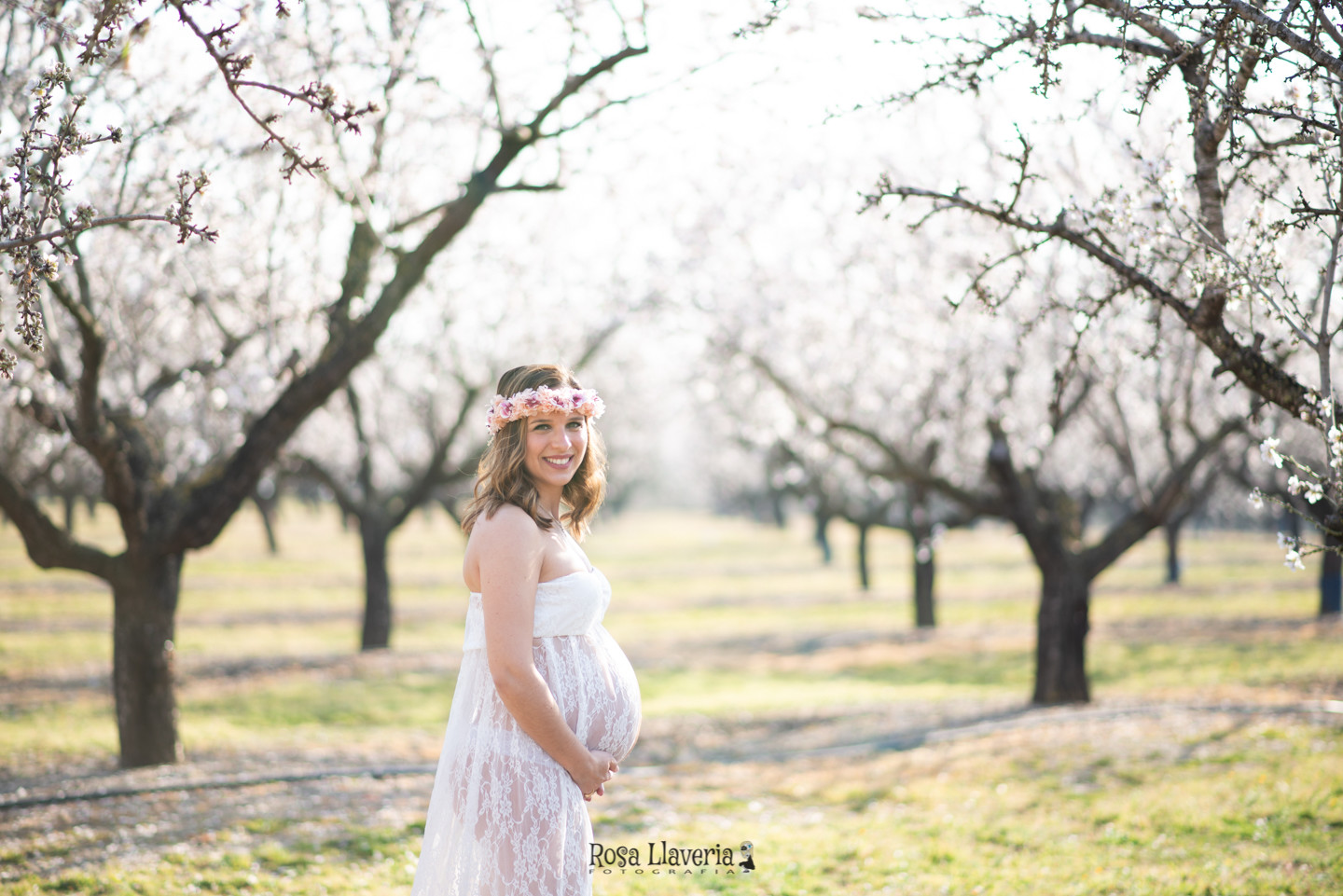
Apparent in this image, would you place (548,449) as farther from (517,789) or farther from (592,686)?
(517,789)

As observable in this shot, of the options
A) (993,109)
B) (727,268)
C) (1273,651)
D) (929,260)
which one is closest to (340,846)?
(993,109)

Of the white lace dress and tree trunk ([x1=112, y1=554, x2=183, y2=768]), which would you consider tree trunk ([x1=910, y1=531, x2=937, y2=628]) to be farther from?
the white lace dress

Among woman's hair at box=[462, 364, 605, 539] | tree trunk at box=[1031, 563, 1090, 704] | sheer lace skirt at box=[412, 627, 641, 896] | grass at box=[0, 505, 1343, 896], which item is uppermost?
woman's hair at box=[462, 364, 605, 539]

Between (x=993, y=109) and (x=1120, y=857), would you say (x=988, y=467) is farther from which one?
(x=1120, y=857)

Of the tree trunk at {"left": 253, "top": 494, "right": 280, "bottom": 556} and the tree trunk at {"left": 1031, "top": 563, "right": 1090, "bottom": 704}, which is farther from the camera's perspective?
the tree trunk at {"left": 253, "top": 494, "right": 280, "bottom": 556}

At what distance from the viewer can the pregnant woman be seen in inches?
125

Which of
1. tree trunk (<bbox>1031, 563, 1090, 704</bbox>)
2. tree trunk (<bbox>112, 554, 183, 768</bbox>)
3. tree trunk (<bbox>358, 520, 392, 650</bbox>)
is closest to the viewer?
tree trunk (<bbox>112, 554, 183, 768</bbox>)

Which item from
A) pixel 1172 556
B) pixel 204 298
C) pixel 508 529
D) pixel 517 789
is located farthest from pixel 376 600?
pixel 1172 556

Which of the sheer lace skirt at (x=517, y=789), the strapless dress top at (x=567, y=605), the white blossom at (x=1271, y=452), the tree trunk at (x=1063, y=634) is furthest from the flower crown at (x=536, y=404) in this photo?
the tree trunk at (x=1063, y=634)

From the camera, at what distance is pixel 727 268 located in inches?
711

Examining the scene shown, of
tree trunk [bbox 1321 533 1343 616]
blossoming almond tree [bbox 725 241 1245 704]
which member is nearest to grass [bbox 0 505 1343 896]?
tree trunk [bbox 1321 533 1343 616]

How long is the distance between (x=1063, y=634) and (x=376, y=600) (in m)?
12.6

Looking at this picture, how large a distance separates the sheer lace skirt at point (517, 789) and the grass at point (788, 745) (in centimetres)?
311

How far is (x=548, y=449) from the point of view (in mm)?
3443
